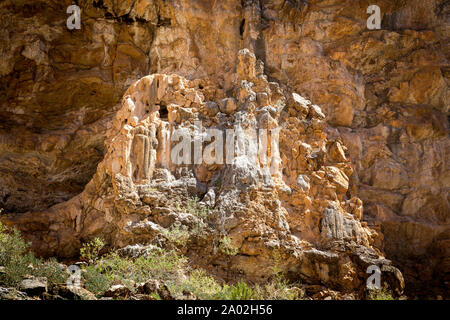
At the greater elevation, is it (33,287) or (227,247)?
(227,247)

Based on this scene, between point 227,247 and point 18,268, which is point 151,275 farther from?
point 18,268

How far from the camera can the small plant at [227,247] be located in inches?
615

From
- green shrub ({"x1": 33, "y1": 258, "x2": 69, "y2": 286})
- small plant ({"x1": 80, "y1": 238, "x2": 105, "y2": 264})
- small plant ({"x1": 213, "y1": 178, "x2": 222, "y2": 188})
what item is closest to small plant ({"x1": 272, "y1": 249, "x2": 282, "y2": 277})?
small plant ({"x1": 213, "y1": 178, "x2": 222, "y2": 188})

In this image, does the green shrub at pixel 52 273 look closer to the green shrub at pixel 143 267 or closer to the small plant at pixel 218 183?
the green shrub at pixel 143 267

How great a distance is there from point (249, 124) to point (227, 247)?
15.3ft

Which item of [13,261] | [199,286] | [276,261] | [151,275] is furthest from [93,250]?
[276,261]

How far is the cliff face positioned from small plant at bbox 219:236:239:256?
15.4 inches

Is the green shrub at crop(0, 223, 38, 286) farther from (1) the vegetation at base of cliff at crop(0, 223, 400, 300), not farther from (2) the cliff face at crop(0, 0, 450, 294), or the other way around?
(2) the cliff face at crop(0, 0, 450, 294)

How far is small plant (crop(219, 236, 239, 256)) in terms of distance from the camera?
615 inches

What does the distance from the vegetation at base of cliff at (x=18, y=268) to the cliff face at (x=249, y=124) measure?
3227 millimetres

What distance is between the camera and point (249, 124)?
17469 mm

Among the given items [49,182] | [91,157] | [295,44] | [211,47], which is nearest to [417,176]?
[295,44]

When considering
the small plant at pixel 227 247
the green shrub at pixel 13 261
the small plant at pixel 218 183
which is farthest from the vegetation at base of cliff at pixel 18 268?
the small plant at pixel 218 183
